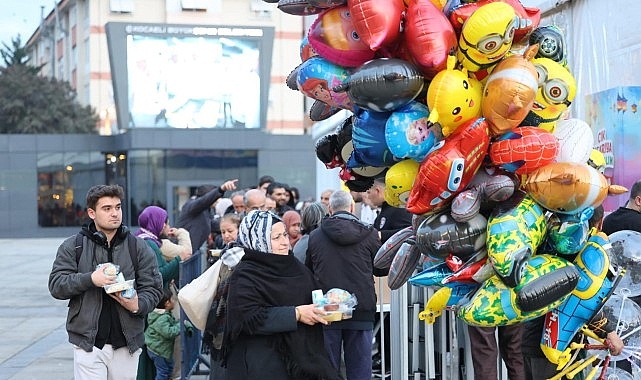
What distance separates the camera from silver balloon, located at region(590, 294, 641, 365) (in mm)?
4496

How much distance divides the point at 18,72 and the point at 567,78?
2062 inches

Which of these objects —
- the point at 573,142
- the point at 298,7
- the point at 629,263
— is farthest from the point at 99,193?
the point at 629,263

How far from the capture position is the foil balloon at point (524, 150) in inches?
145

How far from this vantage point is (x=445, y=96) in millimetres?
3623

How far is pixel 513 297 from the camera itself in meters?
3.71

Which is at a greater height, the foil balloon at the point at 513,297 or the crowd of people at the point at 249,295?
the foil balloon at the point at 513,297

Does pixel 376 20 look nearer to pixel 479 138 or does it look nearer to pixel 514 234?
pixel 479 138

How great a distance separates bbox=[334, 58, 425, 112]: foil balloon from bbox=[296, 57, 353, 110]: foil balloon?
221 mm

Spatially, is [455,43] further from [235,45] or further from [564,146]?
[235,45]

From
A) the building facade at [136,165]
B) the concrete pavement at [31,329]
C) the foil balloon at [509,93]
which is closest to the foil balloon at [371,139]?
the foil balloon at [509,93]

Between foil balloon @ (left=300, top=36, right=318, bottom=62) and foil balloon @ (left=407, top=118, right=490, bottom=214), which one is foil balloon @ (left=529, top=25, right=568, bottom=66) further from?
foil balloon @ (left=300, top=36, right=318, bottom=62)

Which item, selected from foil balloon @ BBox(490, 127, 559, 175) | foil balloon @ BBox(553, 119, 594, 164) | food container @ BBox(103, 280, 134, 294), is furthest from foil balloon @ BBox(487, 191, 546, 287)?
food container @ BBox(103, 280, 134, 294)

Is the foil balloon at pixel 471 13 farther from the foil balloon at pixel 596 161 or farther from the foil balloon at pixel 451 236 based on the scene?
the foil balloon at pixel 451 236

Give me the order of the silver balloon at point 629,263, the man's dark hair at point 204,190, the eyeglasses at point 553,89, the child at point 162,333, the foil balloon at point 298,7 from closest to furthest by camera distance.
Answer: the eyeglasses at point 553,89 → the foil balloon at point 298,7 → the silver balloon at point 629,263 → the child at point 162,333 → the man's dark hair at point 204,190
